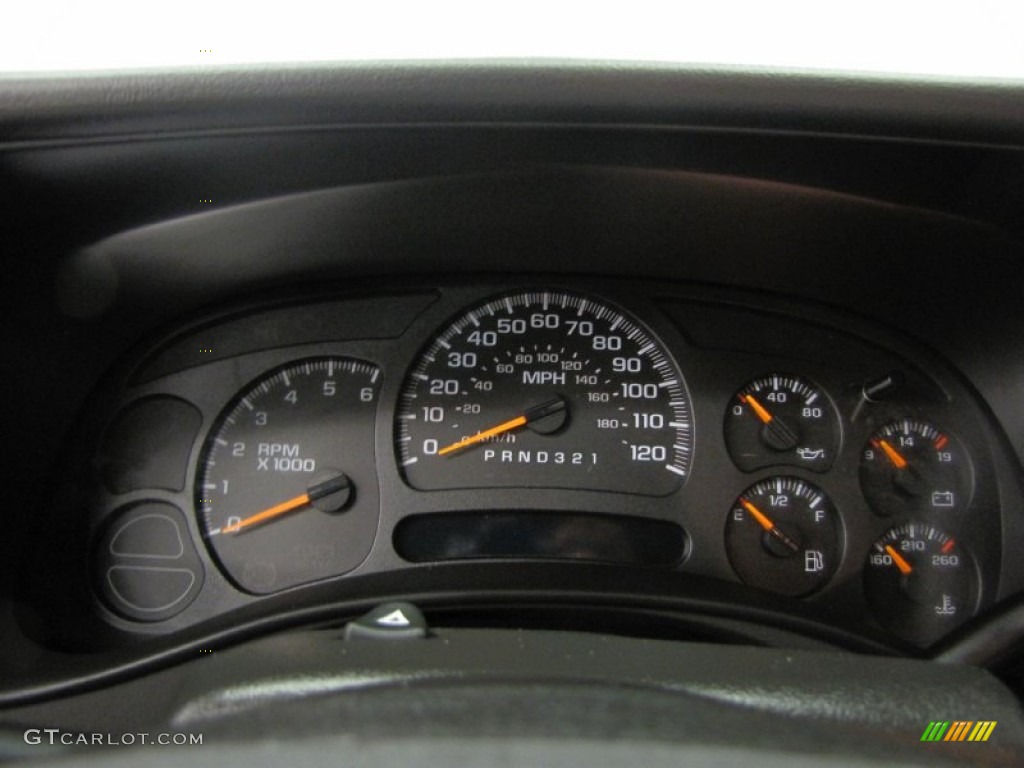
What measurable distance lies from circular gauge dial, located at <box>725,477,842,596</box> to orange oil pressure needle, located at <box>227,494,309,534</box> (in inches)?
38.3

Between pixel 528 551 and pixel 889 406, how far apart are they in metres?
0.89

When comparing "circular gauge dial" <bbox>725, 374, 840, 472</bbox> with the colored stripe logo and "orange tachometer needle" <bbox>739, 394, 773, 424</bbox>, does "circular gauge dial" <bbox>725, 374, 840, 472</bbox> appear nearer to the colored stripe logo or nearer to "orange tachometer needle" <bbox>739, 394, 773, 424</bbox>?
"orange tachometer needle" <bbox>739, 394, 773, 424</bbox>

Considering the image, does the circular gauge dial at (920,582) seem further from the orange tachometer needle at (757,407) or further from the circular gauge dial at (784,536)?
the orange tachometer needle at (757,407)

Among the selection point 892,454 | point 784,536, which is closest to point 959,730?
point 784,536

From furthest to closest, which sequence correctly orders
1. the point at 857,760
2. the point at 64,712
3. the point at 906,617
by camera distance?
the point at 906,617, the point at 64,712, the point at 857,760

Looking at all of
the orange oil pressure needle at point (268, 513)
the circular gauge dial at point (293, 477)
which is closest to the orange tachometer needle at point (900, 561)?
the circular gauge dial at point (293, 477)

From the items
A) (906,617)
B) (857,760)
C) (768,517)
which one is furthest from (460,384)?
(857,760)

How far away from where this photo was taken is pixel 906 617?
2.18m

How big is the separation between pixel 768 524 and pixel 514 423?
0.62m

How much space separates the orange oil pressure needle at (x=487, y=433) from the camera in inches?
89.0

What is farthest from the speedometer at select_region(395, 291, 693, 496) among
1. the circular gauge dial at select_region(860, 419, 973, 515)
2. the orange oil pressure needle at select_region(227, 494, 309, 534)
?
the circular gauge dial at select_region(860, 419, 973, 515)

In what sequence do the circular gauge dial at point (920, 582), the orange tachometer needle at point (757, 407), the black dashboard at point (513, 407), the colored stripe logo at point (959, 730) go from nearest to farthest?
the colored stripe logo at point (959, 730) < the black dashboard at point (513, 407) < the circular gauge dial at point (920, 582) < the orange tachometer needle at point (757, 407)

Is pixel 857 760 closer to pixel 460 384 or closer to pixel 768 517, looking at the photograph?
pixel 768 517

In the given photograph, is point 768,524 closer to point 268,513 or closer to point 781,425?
point 781,425
